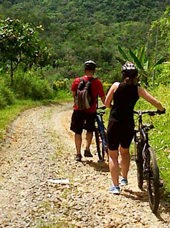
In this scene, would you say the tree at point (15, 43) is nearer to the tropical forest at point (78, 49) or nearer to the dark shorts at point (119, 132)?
the tropical forest at point (78, 49)

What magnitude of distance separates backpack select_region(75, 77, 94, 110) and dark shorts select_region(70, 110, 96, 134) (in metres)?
0.25

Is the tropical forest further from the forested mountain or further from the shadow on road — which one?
the shadow on road

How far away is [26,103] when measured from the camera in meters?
23.5

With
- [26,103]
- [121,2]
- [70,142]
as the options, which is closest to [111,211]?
[70,142]

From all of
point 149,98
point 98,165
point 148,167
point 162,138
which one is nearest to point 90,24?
point 162,138

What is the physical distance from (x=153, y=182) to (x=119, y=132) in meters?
0.99

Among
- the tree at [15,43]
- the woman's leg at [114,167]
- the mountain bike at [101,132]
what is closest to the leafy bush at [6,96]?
the tree at [15,43]

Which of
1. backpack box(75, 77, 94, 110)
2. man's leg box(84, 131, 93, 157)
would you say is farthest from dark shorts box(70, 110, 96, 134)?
backpack box(75, 77, 94, 110)

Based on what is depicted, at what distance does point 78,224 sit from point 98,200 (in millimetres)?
899

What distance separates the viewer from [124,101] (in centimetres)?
623

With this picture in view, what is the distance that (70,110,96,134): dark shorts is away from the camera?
8.52 m

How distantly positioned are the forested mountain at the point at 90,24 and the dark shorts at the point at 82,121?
3640 centimetres

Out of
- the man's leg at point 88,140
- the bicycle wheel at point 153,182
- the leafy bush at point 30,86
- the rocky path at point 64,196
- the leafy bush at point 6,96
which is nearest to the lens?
the rocky path at point 64,196

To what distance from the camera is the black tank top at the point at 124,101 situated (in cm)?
615
